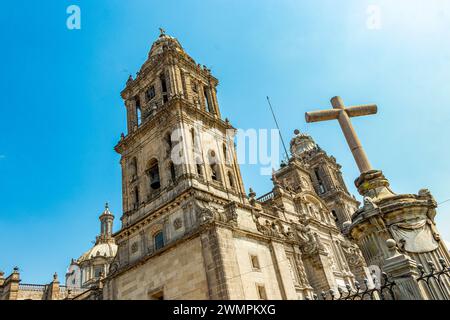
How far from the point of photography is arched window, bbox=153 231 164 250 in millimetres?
23453

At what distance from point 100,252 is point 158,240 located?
3971cm

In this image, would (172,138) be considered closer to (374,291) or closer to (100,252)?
(374,291)

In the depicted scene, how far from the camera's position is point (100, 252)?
5912cm

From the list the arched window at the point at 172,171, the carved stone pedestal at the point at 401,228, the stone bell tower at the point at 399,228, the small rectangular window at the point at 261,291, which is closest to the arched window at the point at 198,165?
the arched window at the point at 172,171

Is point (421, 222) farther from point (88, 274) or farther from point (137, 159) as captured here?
point (88, 274)

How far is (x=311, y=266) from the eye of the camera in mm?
28188

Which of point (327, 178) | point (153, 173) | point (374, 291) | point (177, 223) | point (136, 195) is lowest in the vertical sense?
point (374, 291)

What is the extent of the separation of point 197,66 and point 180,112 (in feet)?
28.4

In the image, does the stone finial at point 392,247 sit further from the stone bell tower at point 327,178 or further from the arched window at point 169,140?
the stone bell tower at point 327,178

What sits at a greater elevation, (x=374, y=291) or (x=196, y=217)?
(x=196, y=217)

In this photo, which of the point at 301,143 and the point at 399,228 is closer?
the point at 399,228

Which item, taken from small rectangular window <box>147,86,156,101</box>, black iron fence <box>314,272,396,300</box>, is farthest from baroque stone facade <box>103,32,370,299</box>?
black iron fence <box>314,272,396,300</box>

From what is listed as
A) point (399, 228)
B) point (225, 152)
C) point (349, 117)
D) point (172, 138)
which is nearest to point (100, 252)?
point (225, 152)
